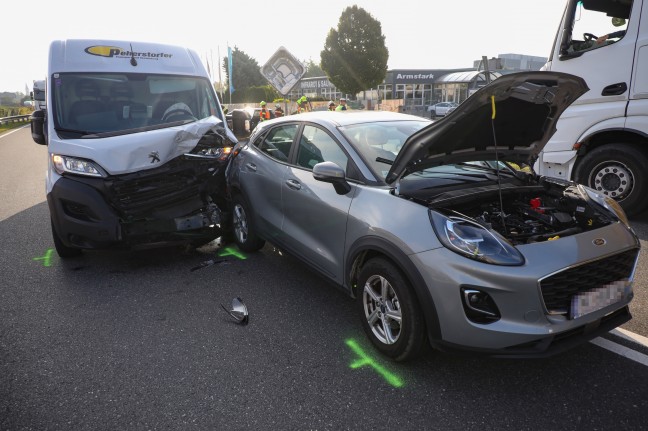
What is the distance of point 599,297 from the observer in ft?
8.41

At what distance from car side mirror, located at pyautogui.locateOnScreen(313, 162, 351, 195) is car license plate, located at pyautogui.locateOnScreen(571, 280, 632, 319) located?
162 cm

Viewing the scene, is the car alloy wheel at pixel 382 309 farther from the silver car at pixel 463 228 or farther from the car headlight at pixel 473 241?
the car headlight at pixel 473 241

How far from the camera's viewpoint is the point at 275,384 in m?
2.72

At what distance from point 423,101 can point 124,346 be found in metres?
50.8

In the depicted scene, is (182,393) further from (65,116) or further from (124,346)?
(65,116)

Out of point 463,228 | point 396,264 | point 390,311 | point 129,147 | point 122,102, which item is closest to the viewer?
point 463,228

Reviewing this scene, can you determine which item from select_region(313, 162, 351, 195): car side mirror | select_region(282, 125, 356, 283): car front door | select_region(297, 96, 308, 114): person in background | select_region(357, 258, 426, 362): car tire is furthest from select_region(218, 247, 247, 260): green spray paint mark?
select_region(297, 96, 308, 114): person in background

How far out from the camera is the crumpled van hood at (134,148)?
4305mm

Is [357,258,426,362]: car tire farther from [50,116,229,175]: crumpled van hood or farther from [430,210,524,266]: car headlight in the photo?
[50,116,229,175]: crumpled van hood

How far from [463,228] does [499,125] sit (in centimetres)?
111

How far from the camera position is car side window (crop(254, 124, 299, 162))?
4273 mm

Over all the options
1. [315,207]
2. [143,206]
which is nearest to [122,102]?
[143,206]

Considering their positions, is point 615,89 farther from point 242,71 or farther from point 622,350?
point 242,71

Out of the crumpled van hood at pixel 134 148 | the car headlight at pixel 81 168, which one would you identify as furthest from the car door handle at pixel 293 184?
the car headlight at pixel 81 168
